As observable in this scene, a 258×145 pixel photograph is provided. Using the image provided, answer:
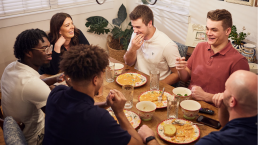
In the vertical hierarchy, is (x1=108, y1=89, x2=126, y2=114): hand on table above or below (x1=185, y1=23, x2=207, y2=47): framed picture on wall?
below

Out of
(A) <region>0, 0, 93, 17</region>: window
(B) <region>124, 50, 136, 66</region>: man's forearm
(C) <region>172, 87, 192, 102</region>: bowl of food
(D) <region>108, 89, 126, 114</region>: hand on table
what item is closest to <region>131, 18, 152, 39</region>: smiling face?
(B) <region>124, 50, 136, 66</region>: man's forearm

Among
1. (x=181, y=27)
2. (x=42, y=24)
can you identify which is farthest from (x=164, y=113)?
(x=42, y=24)

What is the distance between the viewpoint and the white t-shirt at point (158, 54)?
7.68 feet

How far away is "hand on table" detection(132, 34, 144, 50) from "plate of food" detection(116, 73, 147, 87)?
35cm

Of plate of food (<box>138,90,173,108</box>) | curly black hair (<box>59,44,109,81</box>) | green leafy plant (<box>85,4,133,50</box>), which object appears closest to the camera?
curly black hair (<box>59,44,109,81</box>)

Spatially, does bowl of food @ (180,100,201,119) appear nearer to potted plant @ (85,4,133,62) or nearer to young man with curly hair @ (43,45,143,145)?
young man with curly hair @ (43,45,143,145)

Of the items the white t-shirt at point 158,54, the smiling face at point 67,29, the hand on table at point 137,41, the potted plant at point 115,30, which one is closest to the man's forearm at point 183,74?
the white t-shirt at point 158,54

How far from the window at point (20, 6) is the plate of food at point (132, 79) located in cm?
220

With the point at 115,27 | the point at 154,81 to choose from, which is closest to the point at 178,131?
the point at 154,81

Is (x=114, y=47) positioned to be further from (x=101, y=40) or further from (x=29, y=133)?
(x=29, y=133)

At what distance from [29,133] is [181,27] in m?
2.71

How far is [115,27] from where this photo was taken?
4.40 metres

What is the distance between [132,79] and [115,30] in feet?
7.86

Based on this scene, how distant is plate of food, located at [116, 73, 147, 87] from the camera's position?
2.06 meters
